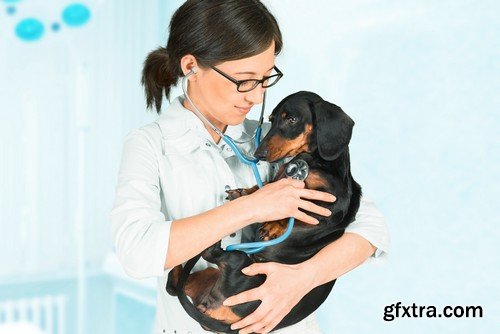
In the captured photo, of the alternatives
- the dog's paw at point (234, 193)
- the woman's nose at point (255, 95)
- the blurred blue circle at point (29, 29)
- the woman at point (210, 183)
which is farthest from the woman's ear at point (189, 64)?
the blurred blue circle at point (29, 29)

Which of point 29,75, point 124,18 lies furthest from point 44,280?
point 124,18

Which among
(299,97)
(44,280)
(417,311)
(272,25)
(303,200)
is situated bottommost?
(44,280)

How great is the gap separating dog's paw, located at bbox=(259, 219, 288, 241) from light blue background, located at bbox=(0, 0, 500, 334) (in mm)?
483

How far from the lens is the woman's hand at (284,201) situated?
1.12 metres

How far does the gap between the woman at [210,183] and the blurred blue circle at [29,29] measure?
7.77ft

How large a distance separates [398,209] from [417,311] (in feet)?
1.16

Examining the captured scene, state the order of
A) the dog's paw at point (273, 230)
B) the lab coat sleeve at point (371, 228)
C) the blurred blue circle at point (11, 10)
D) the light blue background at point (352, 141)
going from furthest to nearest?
the blurred blue circle at point (11, 10), the light blue background at point (352, 141), the lab coat sleeve at point (371, 228), the dog's paw at point (273, 230)

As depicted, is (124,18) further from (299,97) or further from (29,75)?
(299,97)

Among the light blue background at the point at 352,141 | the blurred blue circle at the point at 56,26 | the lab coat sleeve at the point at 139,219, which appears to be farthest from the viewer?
the blurred blue circle at the point at 56,26

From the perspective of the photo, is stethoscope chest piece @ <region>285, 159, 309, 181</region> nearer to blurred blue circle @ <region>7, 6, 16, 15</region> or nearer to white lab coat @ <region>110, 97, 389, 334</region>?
white lab coat @ <region>110, 97, 389, 334</region>

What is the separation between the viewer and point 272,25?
51.8 inches

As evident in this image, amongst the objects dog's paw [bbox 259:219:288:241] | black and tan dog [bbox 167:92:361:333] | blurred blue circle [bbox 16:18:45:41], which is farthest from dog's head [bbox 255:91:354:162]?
blurred blue circle [bbox 16:18:45:41]

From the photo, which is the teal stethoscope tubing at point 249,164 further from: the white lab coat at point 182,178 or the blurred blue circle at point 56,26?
the blurred blue circle at point 56,26

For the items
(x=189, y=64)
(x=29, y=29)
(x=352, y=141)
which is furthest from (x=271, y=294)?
(x=29, y=29)
